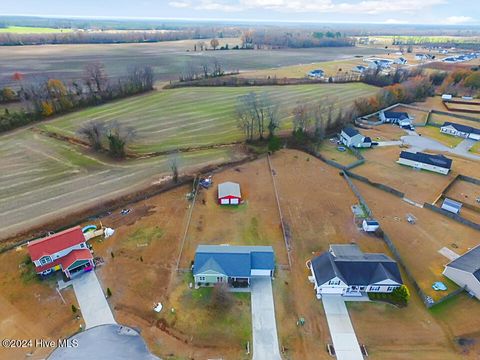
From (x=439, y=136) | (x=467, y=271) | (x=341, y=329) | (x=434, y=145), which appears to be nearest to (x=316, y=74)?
(x=439, y=136)

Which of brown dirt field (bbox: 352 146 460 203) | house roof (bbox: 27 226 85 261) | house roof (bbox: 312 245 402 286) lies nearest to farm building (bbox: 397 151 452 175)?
brown dirt field (bbox: 352 146 460 203)

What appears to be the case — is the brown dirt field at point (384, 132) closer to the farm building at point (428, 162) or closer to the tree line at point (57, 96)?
the farm building at point (428, 162)

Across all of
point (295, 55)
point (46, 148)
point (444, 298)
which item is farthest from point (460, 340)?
point (295, 55)

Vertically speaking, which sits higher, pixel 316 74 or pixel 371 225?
pixel 316 74

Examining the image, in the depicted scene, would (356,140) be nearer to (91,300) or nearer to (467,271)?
(467,271)

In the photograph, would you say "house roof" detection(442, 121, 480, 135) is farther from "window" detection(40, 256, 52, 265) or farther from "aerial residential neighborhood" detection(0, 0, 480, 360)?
"window" detection(40, 256, 52, 265)

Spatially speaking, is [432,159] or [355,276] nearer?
[355,276]
